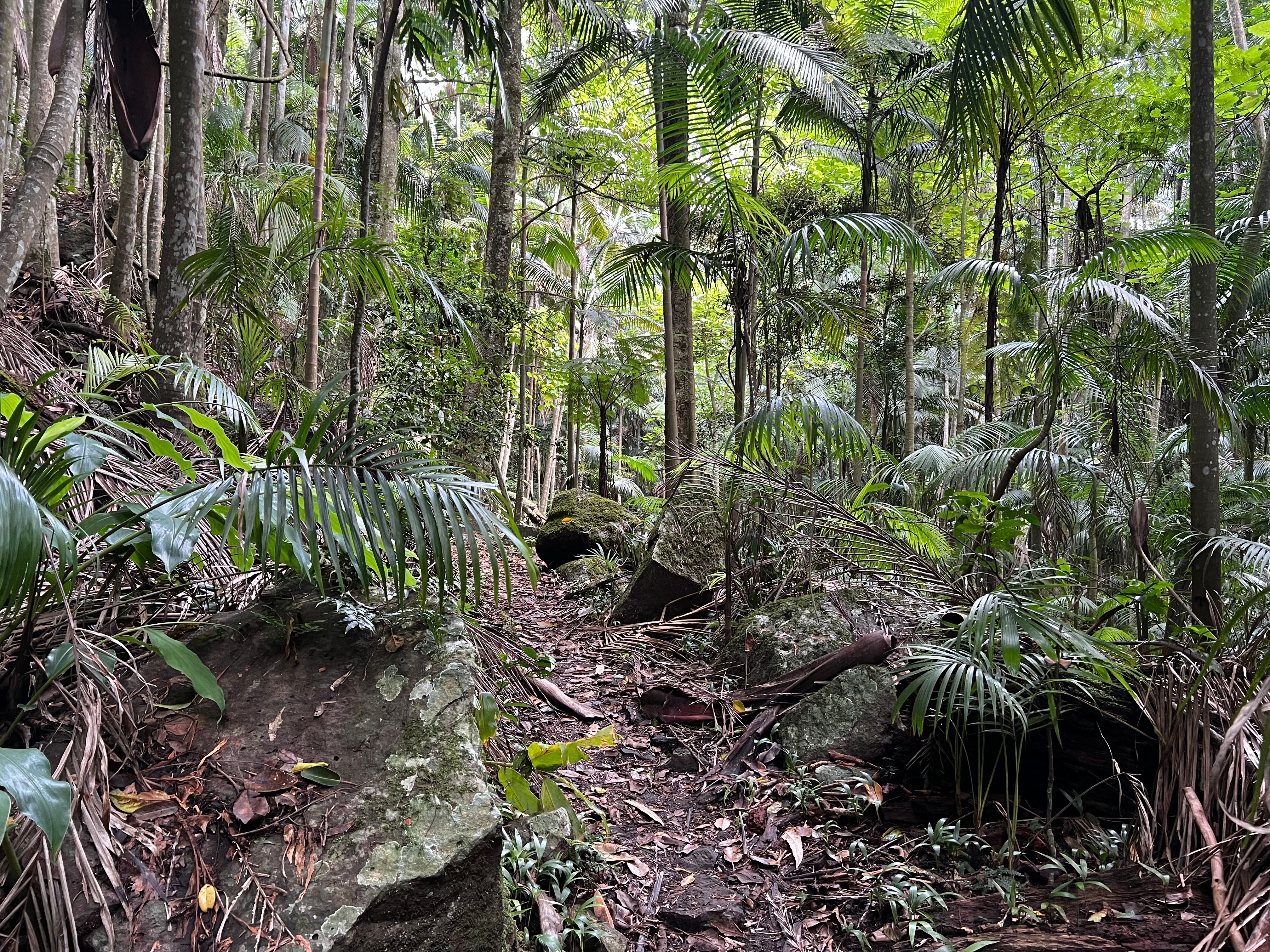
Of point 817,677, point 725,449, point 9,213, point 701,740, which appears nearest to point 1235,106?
point 725,449

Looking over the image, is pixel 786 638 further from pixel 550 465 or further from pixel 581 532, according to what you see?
pixel 550 465

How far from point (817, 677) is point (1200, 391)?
2.07m

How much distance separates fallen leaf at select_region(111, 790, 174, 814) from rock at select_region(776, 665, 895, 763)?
220cm

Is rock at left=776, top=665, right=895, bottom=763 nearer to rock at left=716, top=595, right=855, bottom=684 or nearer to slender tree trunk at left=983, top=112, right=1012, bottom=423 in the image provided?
rock at left=716, top=595, right=855, bottom=684

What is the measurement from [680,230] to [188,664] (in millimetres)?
5536

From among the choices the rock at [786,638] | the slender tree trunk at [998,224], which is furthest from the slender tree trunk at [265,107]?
the rock at [786,638]

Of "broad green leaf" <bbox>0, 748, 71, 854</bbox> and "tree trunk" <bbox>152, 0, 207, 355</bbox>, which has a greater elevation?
"tree trunk" <bbox>152, 0, 207, 355</bbox>

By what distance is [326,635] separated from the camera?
87.0 inches

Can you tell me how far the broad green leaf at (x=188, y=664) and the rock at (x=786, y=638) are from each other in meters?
2.51

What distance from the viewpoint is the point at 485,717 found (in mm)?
2105

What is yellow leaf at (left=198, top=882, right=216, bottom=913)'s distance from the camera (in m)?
1.46

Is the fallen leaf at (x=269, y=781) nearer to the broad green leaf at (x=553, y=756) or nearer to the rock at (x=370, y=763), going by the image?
the rock at (x=370, y=763)

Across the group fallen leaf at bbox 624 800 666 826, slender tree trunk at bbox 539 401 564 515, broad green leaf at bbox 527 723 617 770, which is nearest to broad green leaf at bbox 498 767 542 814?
broad green leaf at bbox 527 723 617 770

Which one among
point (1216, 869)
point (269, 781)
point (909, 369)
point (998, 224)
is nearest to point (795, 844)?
point (1216, 869)
